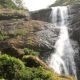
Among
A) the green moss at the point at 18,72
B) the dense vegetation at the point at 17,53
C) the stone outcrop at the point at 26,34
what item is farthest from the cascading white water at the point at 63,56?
the green moss at the point at 18,72

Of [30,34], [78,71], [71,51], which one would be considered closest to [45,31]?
[30,34]

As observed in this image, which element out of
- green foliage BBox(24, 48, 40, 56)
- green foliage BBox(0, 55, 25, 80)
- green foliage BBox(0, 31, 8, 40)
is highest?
green foliage BBox(0, 31, 8, 40)

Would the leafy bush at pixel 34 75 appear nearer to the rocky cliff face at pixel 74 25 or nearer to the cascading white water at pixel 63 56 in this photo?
the cascading white water at pixel 63 56

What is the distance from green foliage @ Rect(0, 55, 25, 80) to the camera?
18.1m

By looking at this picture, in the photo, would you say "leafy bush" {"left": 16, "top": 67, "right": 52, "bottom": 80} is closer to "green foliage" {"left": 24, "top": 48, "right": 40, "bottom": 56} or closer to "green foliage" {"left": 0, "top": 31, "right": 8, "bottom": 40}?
"green foliage" {"left": 24, "top": 48, "right": 40, "bottom": 56}

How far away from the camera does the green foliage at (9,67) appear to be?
714 inches

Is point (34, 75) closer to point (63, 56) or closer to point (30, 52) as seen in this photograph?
point (30, 52)

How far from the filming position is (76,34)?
30469 mm

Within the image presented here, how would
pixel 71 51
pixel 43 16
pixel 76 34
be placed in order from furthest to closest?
pixel 43 16
pixel 76 34
pixel 71 51

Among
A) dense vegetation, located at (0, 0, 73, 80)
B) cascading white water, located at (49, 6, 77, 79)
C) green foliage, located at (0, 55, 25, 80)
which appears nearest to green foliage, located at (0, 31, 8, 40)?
dense vegetation, located at (0, 0, 73, 80)

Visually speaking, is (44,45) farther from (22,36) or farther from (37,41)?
(22,36)

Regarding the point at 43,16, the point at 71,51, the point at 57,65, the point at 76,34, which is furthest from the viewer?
the point at 43,16

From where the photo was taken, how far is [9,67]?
1834 centimetres

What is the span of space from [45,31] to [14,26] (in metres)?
3.56
